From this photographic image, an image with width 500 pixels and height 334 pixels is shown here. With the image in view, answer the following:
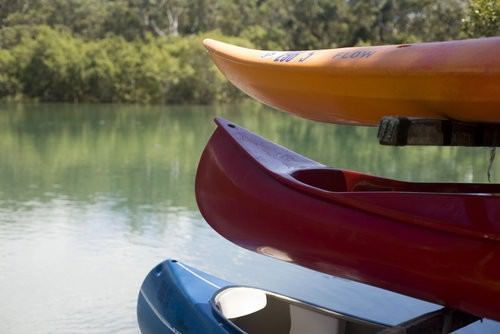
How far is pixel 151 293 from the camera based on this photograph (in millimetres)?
Result: 3990

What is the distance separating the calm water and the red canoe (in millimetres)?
1557

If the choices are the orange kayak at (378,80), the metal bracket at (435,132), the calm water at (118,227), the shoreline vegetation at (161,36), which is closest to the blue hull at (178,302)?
the calm water at (118,227)

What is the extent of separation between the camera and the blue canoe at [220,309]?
143 inches

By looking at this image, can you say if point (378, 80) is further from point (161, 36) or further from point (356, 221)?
point (161, 36)

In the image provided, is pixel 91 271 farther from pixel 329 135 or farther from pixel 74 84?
pixel 74 84

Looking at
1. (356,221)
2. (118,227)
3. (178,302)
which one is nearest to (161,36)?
(118,227)

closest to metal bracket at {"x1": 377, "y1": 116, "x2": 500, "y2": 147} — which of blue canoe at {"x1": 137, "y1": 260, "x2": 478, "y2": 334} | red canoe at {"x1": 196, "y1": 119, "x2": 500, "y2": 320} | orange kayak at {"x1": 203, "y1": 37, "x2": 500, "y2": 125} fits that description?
orange kayak at {"x1": 203, "y1": 37, "x2": 500, "y2": 125}

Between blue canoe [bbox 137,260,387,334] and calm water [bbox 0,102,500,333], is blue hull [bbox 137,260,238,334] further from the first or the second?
calm water [bbox 0,102,500,333]

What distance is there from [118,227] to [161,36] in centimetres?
3214

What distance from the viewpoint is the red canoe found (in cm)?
286

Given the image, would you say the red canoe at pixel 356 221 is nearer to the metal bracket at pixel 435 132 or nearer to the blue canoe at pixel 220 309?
the metal bracket at pixel 435 132

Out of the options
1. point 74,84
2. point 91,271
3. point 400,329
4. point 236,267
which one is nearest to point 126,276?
point 91,271

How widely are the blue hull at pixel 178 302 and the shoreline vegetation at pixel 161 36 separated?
93.1 ft

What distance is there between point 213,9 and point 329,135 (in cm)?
2288
